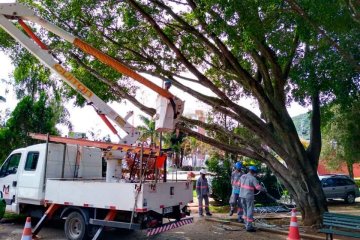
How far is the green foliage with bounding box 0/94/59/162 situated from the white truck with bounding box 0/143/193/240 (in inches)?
190

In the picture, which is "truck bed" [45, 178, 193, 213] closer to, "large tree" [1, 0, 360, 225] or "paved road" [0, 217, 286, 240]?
"paved road" [0, 217, 286, 240]

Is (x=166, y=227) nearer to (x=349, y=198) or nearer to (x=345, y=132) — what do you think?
(x=349, y=198)

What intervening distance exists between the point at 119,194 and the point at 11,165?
189 inches

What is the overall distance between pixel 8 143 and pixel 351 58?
1369 cm

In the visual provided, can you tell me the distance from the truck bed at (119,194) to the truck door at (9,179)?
73.2 inches

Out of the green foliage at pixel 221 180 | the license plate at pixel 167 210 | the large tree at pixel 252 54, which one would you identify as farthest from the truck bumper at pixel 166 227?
the green foliage at pixel 221 180

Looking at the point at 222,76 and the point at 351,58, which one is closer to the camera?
the point at 351,58

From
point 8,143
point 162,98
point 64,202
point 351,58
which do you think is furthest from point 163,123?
point 8,143

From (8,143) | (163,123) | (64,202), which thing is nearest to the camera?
(163,123)

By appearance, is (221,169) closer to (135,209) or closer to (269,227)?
(269,227)

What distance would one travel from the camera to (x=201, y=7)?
9758mm

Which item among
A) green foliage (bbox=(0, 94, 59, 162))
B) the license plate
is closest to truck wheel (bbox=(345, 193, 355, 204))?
the license plate

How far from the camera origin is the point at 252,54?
12.3 m

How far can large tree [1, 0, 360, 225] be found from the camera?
8.51m
